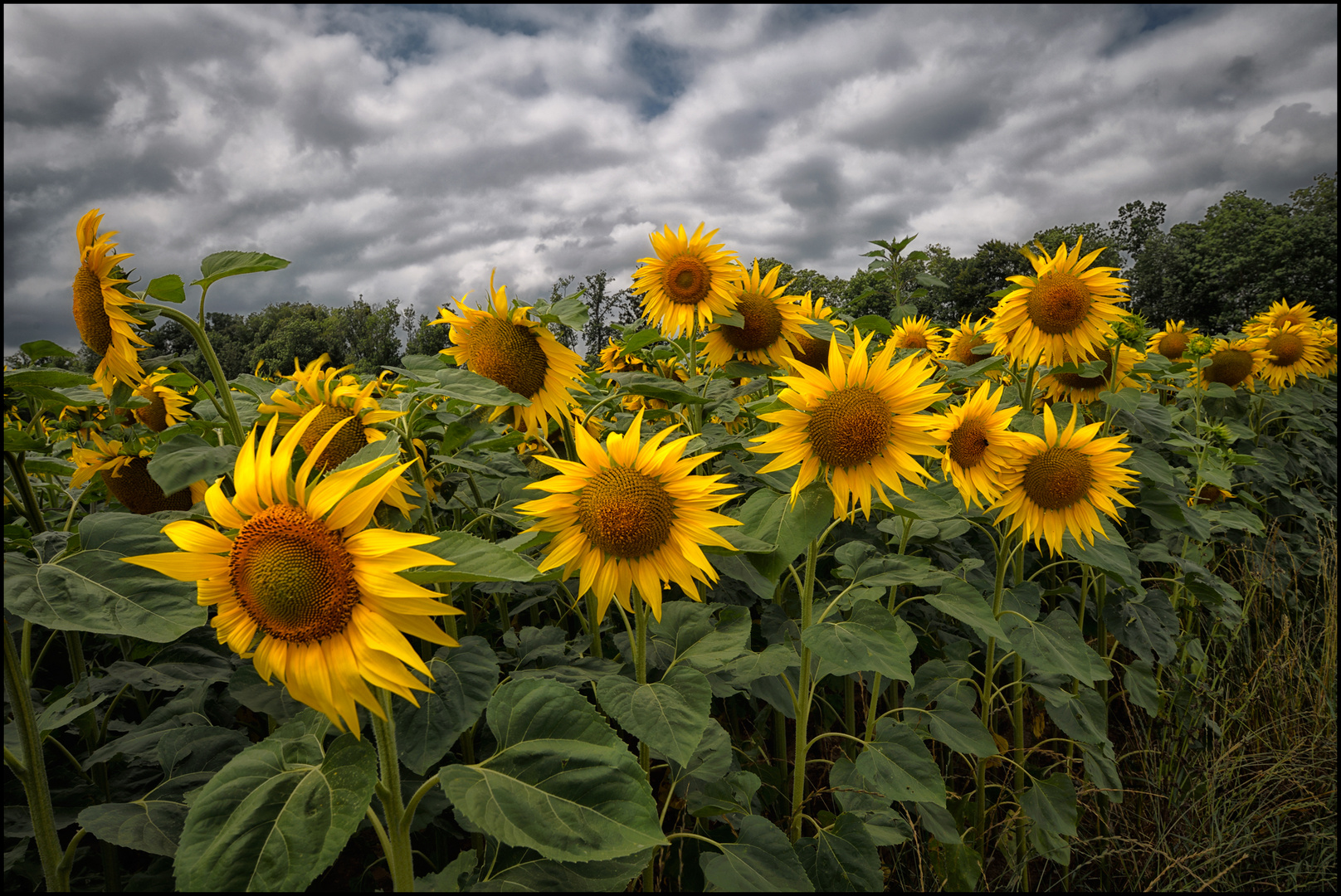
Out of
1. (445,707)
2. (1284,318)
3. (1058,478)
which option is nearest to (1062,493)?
(1058,478)

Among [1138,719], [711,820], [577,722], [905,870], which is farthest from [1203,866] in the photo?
[577,722]

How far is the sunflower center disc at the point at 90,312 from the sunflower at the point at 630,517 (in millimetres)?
1431

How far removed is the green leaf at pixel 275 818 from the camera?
1029 millimetres

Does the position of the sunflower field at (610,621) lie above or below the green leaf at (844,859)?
above

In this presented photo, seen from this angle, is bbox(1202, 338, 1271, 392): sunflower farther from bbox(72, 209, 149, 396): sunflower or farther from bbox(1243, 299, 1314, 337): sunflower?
bbox(72, 209, 149, 396): sunflower

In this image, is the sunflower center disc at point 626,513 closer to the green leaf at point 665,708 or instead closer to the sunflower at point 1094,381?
the green leaf at point 665,708

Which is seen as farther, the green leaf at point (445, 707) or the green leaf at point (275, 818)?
the green leaf at point (445, 707)

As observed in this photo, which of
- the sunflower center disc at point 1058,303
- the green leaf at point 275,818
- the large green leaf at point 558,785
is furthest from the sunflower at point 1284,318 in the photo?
the green leaf at point 275,818

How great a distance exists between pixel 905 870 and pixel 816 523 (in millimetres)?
2067

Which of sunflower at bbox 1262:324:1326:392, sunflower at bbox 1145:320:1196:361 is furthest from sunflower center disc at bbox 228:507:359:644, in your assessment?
sunflower at bbox 1262:324:1326:392

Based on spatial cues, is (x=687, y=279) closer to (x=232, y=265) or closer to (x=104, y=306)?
(x=232, y=265)

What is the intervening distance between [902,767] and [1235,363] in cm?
628

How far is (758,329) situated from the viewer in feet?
10.6

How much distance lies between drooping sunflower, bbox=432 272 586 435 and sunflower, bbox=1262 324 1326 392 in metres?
7.46
